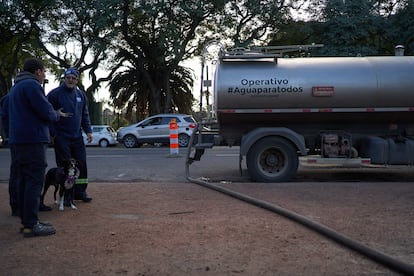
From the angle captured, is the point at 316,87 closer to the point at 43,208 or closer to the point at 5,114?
the point at 43,208

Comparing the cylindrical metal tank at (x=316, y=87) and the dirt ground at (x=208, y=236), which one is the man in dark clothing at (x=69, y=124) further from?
the cylindrical metal tank at (x=316, y=87)

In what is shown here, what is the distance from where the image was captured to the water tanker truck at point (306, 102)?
31.9ft

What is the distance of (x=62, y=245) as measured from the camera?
5043mm

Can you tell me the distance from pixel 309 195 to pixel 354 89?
2.86 m

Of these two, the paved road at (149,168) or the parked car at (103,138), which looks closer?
the paved road at (149,168)

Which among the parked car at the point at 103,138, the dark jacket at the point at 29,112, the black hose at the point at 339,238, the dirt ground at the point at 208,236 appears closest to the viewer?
the black hose at the point at 339,238

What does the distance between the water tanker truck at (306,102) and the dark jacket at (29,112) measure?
488 cm

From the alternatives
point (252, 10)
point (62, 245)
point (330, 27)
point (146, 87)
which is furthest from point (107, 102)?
point (62, 245)

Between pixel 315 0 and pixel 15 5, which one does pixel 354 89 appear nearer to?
pixel 315 0

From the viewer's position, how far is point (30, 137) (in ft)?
17.5

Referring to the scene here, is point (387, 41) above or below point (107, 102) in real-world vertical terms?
above

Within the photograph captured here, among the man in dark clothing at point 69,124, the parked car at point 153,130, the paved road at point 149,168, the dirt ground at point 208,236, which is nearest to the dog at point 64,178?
the man in dark clothing at point 69,124

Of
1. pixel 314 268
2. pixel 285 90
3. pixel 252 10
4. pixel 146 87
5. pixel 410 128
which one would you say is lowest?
pixel 314 268

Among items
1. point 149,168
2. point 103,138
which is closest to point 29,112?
point 149,168
